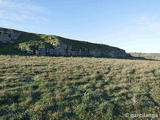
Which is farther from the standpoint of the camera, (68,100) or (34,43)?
(34,43)

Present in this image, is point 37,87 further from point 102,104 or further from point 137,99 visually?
point 137,99

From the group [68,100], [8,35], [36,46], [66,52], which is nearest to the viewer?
[68,100]

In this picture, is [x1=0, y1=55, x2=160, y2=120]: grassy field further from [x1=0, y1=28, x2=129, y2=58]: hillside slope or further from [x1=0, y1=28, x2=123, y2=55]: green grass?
[x1=0, y1=28, x2=129, y2=58]: hillside slope

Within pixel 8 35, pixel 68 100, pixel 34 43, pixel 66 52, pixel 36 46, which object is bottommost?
pixel 68 100

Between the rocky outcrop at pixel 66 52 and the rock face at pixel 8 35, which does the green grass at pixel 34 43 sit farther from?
the rocky outcrop at pixel 66 52

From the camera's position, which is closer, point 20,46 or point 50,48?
point 20,46

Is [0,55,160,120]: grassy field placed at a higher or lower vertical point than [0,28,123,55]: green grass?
lower

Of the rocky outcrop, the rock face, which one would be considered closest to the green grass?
the rock face

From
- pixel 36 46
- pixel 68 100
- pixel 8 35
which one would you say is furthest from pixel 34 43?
pixel 68 100

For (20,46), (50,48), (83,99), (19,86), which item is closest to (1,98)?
(19,86)

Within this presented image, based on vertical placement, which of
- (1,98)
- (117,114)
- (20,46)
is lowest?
(117,114)

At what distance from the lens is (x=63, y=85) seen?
1036 cm

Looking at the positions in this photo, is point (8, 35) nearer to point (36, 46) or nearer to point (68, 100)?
point (36, 46)

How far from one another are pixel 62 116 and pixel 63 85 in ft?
12.9
